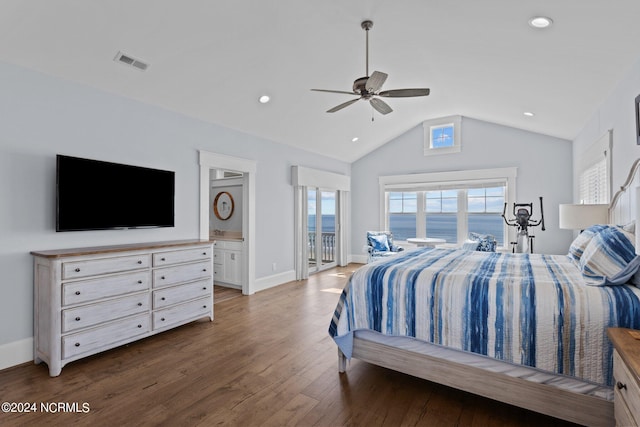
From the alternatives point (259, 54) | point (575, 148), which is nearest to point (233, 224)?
point (259, 54)

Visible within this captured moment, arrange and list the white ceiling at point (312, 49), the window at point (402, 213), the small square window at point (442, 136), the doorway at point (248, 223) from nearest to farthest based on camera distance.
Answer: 1. the white ceiling at point (312, 49)
2. the doorway at point (248, 223)
3. the small square window at point (442, 136)
4. the window at point (402, 213)

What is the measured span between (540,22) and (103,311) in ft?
14.3

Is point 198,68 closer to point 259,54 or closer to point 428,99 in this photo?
point 259,54

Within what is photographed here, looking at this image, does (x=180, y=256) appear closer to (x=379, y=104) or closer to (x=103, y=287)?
(x=103, y=287)

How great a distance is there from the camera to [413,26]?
10.5 ft

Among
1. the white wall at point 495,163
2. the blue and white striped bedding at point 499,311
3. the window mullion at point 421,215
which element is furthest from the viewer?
the window mullion at point 421,215

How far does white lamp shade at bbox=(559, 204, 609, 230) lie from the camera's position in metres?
3.33

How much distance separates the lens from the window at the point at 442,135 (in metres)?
6.61

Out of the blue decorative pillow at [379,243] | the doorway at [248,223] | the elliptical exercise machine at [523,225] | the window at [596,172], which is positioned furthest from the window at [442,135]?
the doorway at [248,223]

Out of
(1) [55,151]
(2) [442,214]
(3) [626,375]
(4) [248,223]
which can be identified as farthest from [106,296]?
(2) [442,214]

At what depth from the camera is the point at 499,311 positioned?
2025mm

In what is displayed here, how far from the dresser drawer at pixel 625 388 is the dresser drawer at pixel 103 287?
3.50 m

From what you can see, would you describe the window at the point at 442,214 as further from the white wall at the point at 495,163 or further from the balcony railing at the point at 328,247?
the balcony railing at the point at 328,247

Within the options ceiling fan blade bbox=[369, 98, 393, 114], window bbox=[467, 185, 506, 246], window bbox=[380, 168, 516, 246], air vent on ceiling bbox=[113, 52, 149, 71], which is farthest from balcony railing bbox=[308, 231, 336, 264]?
air vent on ceiling bbox=[113, 52, 149, 71]
